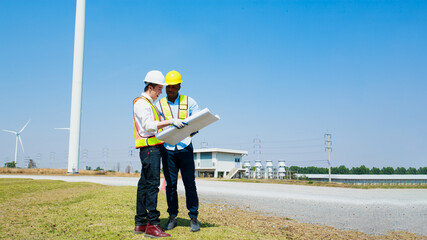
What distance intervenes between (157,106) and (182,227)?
1861 millimetres

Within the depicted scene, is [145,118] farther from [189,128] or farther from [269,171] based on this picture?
[269,171]

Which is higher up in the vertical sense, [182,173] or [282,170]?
[182,173]

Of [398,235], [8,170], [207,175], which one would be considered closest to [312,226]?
[398,235]

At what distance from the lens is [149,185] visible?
14.1 feet

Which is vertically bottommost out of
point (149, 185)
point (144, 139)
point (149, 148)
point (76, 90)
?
point (149, 185)

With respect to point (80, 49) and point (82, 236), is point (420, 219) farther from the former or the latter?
point (80, 49)

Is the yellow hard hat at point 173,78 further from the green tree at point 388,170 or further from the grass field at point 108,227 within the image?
the green tree at point 388,170

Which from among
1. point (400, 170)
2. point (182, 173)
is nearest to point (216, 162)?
point (182, 173)

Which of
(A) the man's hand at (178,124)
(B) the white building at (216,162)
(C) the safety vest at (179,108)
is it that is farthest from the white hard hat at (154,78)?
(B) the white building at (216,162)

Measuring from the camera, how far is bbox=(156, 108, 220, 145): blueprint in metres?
4.10

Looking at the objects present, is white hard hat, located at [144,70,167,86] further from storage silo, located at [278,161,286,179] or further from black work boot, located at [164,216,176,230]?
storage silo, located at [278,161,286,179]

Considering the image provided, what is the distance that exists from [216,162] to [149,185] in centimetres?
4863

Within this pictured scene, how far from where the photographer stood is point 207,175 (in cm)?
5378

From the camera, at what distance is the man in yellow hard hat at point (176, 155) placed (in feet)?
15.3
